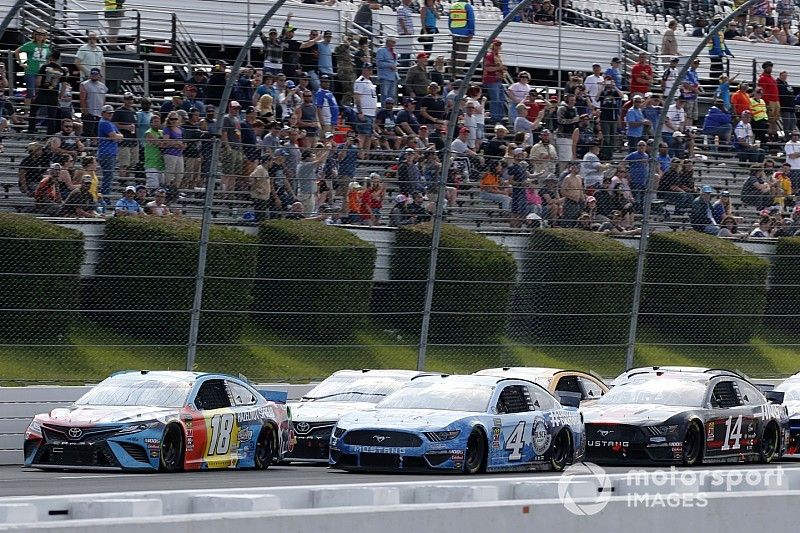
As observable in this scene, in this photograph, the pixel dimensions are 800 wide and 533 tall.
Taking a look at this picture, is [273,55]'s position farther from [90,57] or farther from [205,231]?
[205,231]

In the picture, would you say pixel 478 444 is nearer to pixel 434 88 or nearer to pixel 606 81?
pixel 434 88

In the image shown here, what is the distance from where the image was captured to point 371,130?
24.1 m

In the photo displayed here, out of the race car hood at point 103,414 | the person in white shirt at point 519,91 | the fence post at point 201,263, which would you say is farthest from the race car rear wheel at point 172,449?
the person in white shirt at point 519,91

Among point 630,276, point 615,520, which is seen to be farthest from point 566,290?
point 615,520

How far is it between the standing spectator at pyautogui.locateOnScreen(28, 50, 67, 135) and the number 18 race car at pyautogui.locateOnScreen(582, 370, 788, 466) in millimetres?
7428

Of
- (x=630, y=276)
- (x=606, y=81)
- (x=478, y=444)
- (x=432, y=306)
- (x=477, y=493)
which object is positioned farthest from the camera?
(x=606, y=81)

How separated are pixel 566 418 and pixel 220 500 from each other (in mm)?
10763

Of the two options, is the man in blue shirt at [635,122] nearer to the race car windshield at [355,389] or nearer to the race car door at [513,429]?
the race car windshield at [355,389]

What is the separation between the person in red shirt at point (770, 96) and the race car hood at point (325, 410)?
13670mm

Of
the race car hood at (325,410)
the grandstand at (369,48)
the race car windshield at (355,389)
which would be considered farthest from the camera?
the grandstand at (369,48)

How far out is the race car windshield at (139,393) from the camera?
18422mm

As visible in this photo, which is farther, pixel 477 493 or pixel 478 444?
pixel 478 444

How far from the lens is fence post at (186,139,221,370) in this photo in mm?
21141

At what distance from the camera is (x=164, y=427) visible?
17797mm
